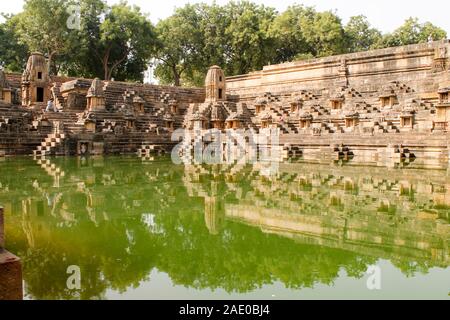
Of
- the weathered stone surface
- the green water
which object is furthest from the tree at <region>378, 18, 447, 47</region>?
the green water

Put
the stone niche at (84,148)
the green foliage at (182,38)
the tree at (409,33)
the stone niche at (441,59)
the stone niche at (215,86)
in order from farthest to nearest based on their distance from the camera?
1. the tree at (409,33)
2. the green foliage at (182,38)
3. the stone niche at (215,86)
4. the stone niche at (441,59)
5. the stone niche at (84,148)

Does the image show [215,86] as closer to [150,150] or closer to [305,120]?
[305,120]

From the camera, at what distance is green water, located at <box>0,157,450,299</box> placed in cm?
427

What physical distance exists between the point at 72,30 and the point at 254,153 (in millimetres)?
21672

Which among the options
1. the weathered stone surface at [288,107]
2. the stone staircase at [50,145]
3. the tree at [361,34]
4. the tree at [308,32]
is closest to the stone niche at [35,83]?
the weathered stone surface at [288,107]

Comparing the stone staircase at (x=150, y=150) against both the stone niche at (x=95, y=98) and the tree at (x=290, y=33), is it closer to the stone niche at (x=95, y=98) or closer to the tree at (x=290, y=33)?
the stone niche at (x=95, y=98)

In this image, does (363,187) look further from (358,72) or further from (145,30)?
(145,30)

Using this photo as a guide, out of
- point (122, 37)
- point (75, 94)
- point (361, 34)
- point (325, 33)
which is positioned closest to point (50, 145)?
point (75, 94)

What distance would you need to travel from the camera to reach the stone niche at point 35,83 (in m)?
27.5

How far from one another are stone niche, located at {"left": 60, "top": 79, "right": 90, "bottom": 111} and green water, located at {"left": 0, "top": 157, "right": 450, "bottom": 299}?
721 inches

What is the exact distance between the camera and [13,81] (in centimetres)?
2938

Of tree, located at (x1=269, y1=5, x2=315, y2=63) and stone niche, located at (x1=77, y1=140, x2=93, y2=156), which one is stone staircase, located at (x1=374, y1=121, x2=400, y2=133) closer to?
stone niche, located at (x1=77, y1=140, x2=93, y2=156)

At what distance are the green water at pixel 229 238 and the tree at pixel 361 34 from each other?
4249 centimetres
